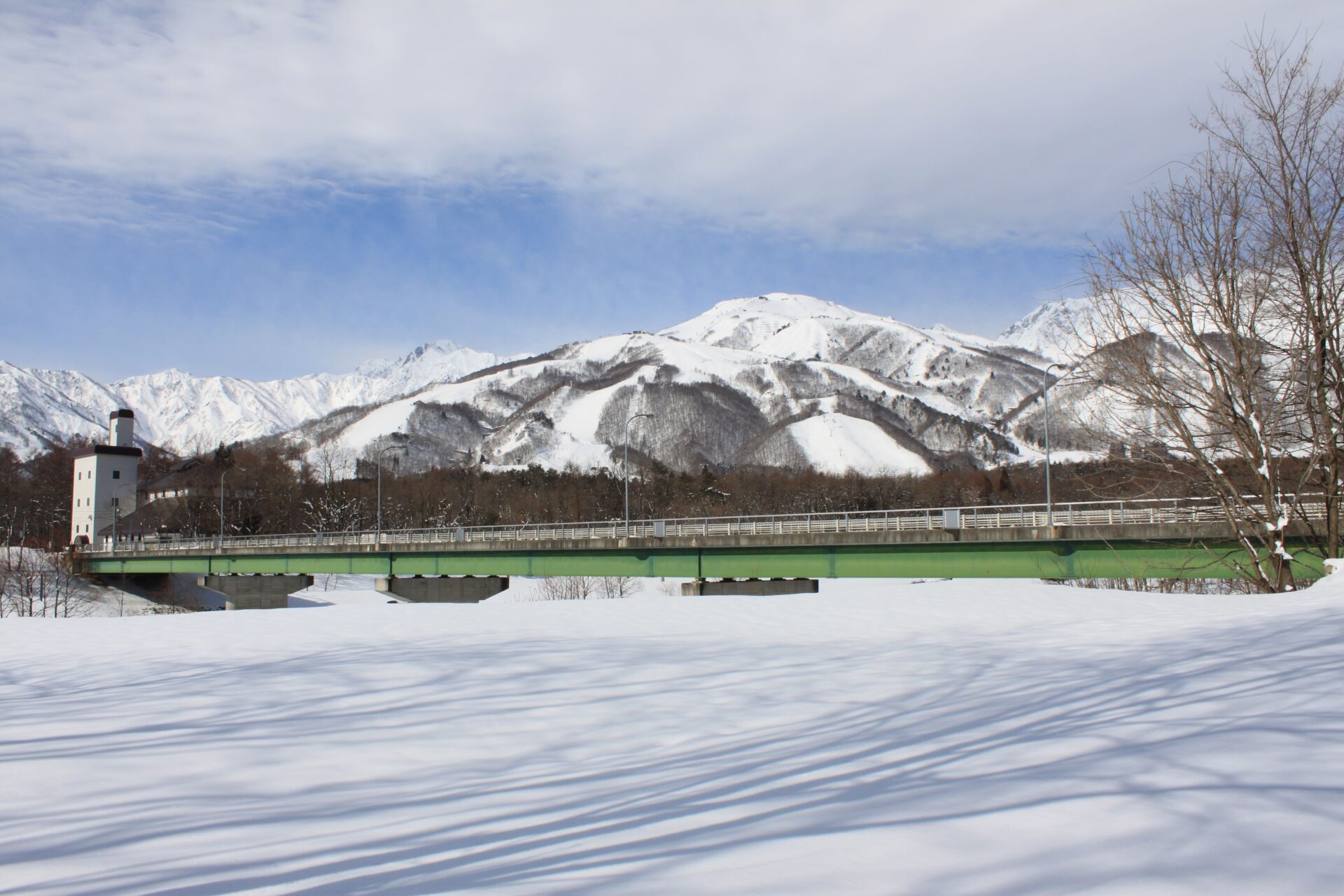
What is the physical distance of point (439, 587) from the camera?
53.5 metres

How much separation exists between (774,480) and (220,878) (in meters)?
156

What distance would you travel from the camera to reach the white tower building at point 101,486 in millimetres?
100250

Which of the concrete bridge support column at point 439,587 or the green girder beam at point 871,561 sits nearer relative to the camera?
the green girder beam at point 871,561

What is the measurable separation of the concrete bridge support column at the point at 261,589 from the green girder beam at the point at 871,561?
33.8ft

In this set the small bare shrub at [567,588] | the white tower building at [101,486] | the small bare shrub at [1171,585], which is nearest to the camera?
the small bare shrub at [1171,585]

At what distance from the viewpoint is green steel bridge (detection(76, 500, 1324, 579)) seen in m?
27.5

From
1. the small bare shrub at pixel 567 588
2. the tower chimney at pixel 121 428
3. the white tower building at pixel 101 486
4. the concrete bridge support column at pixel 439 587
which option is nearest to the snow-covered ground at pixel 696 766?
the concrete bridge support column at pixel 439 587

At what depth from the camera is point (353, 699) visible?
1120 centimetres

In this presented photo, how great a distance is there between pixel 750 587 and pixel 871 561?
277 inches

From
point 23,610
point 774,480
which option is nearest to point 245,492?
point 23,610

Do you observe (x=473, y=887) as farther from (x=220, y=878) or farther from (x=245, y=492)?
(x=245, y=492)

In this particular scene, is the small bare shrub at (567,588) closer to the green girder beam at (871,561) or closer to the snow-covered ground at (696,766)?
the green girder beam at (871,561)

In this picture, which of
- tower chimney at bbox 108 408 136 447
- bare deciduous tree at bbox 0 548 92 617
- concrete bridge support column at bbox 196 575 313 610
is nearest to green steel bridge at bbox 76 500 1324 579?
concrete bridge support column at bbox 196 575 313 610

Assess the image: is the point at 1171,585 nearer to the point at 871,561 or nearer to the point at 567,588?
the point at 871,561
